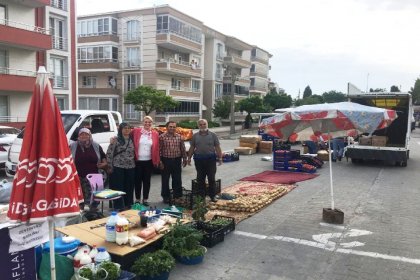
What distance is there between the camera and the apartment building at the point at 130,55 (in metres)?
40.8

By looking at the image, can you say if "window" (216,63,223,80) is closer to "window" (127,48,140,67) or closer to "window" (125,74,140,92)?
"window" (127,48,140,67)

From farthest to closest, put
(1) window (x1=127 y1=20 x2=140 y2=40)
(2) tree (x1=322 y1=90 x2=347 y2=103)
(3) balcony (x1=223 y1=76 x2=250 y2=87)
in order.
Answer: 1. (2) tree (x1=322 y1=90 x2=347 y2=103)
2. (3) balcony (x1=223 y1=76 x2=250 y2=87)
3. (1) window (x1=127 y1=20 x2=140 y2=40)

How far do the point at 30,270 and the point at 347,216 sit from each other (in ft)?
20.3

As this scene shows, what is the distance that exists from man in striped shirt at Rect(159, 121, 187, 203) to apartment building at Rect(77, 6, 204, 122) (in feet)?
104

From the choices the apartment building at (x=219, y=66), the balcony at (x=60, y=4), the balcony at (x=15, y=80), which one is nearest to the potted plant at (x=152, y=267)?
the balcony at (x=15, y=80)

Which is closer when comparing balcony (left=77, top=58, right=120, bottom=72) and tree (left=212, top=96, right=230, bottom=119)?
balcony (left=77, top=58, right=120, bottom=72)

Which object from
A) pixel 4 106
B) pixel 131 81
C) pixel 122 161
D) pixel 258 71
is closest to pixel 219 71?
pixel 131 81

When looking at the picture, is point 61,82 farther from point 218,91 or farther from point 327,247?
point 218,91

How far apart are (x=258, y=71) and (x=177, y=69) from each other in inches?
1274

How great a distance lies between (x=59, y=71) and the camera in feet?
94.0

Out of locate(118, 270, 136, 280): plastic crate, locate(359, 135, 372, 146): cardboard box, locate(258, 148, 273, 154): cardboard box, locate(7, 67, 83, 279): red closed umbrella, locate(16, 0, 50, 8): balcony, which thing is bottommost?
locate(258, 148, 273, 154): cardboard box

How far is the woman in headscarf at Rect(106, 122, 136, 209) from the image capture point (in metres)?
7.74

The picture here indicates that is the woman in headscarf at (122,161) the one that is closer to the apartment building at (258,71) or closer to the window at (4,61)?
the window at (4,61)

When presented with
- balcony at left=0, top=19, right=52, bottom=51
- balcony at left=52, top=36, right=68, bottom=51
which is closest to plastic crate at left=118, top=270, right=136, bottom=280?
balcony at left=0, top=19, right=52, bottom=51
